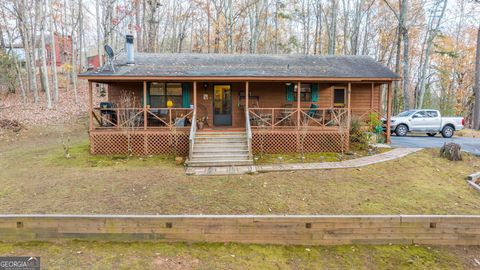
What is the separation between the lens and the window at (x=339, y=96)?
12961mm

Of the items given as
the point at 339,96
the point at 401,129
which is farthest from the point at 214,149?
the point at 401,129

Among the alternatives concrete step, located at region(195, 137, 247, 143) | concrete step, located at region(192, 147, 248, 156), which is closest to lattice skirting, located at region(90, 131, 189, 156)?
concrete step, located at region(195, 137, 247, 143)

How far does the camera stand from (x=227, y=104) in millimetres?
12555

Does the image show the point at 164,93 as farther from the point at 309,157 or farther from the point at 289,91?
the point at 309,157

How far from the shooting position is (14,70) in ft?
69.7

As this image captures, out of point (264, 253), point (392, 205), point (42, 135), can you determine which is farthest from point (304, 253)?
point (42, 135)

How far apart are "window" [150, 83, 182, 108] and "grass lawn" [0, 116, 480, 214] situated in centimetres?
346

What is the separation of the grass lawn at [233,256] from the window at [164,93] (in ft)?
26.4

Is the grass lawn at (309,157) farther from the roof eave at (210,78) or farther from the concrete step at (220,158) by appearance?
the roof eave at (210,78)

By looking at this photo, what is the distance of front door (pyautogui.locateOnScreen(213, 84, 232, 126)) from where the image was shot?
491 inches

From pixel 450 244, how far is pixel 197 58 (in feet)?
38.8

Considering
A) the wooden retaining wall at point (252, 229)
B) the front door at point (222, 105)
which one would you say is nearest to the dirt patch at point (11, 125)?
the front door at point (222, 105)

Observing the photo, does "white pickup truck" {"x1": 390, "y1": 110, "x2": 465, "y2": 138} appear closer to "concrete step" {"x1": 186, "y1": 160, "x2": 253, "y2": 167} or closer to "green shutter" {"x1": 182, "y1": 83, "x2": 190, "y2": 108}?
"concrete step" {"x1": 186, "y1": 160, "x2": 253, "y2": 167}

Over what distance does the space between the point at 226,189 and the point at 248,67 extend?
22.8 ft
